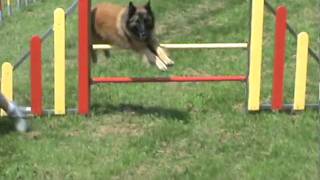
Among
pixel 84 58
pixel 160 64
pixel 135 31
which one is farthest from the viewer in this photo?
pixel 84 58

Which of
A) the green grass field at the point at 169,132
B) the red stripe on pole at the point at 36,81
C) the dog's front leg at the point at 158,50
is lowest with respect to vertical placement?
the green grass field at the point at 169,132

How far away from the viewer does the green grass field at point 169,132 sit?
6.71 m

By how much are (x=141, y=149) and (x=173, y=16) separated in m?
8.01

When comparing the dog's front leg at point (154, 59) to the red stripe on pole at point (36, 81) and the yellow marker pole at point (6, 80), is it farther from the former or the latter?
the yellow marker pole at point (6, 80)

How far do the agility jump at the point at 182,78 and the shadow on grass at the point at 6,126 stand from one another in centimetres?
30

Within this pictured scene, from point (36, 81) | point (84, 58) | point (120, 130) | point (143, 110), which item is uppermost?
point (84, 58)

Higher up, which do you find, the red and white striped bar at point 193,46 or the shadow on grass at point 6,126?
the red and white striped bar at point 193,46

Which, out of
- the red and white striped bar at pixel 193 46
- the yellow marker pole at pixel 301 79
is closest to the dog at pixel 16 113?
the red and white striped bar at pixel 193 46

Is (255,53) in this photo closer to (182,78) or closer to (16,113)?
(182,78)

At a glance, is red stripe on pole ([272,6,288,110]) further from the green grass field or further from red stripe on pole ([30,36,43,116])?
red stripe on pole ([30,36,43,116])

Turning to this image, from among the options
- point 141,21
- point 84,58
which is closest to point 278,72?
point 141,21

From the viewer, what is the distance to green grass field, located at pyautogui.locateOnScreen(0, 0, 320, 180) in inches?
264

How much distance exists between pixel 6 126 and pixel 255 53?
2.71 metres

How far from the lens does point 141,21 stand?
7.92 m
